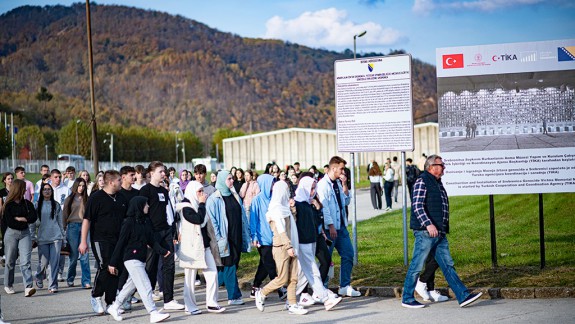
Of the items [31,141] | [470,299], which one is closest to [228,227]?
[470,299]

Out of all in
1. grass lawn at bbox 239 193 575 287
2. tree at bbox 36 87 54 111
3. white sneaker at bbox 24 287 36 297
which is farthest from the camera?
tree at bbox 36 87 54 111

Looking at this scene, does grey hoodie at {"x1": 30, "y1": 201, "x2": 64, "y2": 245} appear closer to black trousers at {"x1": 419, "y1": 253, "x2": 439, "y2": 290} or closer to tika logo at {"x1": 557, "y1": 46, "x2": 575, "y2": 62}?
black trousers at {"x1": 419, "y1": 253, "x2": 439, "y2": 290}

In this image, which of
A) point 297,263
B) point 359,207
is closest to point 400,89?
point 297,263

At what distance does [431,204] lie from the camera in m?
9.71

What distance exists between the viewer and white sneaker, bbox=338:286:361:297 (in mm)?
10828

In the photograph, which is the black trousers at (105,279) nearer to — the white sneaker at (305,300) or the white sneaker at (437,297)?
the white sneaker at (305,300)

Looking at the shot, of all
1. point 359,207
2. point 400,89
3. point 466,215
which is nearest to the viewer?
point 400,89

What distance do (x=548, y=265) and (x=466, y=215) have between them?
12386 millimetres

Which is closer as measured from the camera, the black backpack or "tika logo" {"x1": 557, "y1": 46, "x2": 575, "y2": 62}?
"tika logo" {"x1": 557, "y1": 46, "x2": 575, "y2": 62}

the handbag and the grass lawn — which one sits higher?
the handbag

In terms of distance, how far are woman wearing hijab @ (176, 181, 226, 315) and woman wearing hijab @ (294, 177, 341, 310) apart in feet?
3.93

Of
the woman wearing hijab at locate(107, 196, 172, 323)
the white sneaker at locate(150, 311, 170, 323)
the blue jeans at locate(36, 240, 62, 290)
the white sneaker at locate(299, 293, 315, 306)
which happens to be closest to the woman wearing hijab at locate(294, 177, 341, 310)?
the white sneaker at locate(299, 293, 315, 306)

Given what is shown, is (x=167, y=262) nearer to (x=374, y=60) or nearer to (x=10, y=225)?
(x=10, y=225)

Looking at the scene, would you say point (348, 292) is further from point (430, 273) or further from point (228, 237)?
point (228, 237)
